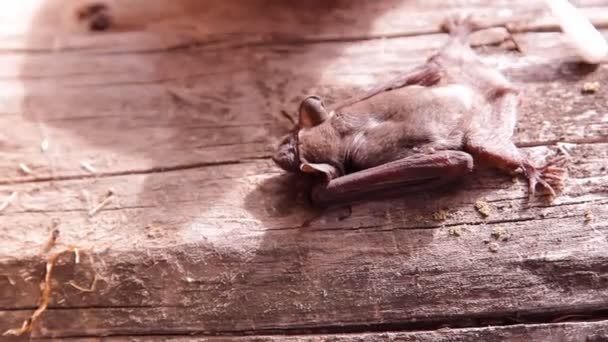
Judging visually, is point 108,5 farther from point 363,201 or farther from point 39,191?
point 363,201

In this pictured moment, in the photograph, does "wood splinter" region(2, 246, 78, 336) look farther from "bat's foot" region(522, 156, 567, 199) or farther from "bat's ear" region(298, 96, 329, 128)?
"bat's foot" region(522, 156, 567, 199)

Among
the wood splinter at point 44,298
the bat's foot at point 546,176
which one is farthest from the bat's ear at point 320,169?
the wood splinter at point 44,298

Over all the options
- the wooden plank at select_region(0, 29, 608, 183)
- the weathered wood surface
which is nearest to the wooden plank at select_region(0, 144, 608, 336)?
the weathered wood surface

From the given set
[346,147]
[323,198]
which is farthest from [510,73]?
[323,198]

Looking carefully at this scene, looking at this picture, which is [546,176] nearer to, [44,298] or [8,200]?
[44,298]

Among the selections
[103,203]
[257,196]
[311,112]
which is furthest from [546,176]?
[103,203]
